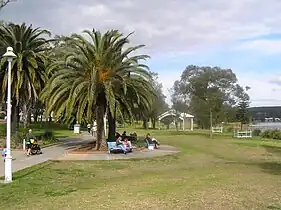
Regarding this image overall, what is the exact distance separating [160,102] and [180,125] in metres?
12.4

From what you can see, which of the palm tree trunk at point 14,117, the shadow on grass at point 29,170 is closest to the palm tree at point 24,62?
the palm tree trunk at point 14,117

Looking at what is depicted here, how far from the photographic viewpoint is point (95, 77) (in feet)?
95.7

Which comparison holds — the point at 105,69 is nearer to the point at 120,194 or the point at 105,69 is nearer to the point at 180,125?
the point at 120,194

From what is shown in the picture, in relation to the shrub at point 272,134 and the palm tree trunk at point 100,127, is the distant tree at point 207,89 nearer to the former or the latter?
the shrub at point 272,134

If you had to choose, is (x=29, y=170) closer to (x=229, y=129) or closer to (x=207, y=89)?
(x=229, y=129)

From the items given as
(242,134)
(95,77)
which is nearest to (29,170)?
(95,77)

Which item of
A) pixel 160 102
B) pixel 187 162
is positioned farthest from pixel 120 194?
pixel 160 102

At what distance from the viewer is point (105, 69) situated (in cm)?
3045

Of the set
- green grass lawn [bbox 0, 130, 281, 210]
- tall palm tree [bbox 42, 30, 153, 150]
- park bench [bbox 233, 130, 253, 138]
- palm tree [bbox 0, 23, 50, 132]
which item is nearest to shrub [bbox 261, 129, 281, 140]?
park bench [bbox 233, 130, 253, 138]

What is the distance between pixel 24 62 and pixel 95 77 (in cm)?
718

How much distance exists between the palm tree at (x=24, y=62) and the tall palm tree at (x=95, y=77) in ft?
8.77

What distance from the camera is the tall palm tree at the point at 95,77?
29.4m

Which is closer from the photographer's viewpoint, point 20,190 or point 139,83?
point 20,190

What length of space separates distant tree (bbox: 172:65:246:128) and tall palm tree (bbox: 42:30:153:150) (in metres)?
59.6
